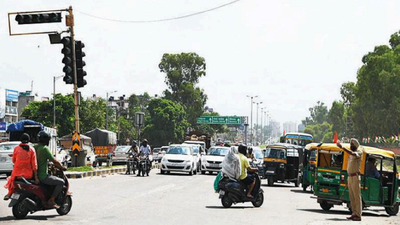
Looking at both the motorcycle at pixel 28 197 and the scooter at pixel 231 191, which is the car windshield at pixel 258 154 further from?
the motorcycle at pixel 28 197

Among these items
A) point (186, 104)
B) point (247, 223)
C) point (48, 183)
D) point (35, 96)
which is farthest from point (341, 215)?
point (35, 96)

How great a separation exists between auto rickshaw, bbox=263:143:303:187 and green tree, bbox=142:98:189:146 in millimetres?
78033

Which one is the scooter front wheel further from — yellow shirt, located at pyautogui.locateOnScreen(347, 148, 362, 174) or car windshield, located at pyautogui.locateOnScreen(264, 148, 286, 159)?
car windshield, located at pyautogui.locateOnScreen(264, 148, 286, 159)

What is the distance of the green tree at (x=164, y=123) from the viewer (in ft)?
360

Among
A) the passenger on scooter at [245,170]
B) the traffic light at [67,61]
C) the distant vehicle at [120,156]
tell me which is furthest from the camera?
the distant vehicle at [120,156]

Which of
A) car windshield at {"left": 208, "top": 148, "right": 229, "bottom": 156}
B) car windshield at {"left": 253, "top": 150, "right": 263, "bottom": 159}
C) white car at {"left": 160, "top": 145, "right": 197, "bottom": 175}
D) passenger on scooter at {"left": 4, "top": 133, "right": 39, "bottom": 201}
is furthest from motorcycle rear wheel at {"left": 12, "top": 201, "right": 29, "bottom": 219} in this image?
car windshield at {"left": 253, "top": 150, "right": 263, "bottom": 159}

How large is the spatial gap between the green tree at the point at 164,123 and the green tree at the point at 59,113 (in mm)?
12190

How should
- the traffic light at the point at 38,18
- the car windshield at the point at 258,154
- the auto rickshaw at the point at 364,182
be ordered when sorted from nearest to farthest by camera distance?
the auto rickshaw at the point at 364,182 → the traffic light at the point at 38,18 → the car windshield at the point at 258,154

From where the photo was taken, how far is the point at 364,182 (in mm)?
17438

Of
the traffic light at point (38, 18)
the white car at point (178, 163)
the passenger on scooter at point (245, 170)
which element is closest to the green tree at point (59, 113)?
the white car at point (178, 163)

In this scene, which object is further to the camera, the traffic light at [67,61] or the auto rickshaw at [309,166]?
the traffic light at [67,61]

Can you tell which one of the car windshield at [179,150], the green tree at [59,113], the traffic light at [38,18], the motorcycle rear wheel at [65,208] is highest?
the traffic light at [38,18]

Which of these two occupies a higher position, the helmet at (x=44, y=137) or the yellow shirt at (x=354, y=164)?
the helmet at (x=44, y=137)

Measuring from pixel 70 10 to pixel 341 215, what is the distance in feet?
56.5
